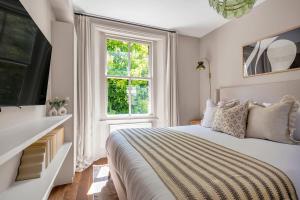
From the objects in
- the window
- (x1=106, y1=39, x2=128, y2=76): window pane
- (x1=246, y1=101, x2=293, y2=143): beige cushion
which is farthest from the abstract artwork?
(x1=106, y1=39, x2=128, y2=76): window pane

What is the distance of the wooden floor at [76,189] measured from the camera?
1933mm

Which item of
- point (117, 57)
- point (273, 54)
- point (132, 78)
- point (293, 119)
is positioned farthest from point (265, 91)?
point (117, 57)

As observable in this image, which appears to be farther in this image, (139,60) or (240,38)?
(139,60)

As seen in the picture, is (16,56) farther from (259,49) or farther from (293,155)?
(259,49)

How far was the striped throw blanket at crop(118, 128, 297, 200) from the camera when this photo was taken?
809 millimetres

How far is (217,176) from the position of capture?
901 mm

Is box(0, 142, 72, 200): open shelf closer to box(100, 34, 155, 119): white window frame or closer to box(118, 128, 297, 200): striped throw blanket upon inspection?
box(118, 128, 297, 200): striped throw blanket

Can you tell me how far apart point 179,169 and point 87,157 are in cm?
229

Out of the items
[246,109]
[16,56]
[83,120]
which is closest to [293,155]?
[246,109]

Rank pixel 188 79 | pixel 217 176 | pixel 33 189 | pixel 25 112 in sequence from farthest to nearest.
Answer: pixel 188 79 → pixel 25 112 → pixel 33 189 → pixel 217 176

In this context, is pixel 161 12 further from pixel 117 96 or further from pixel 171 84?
pixel 117 96

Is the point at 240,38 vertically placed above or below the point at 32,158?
above

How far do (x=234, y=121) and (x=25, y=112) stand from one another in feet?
7.18

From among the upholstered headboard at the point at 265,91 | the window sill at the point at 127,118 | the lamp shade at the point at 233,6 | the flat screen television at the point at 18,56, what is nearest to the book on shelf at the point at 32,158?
the flat screen television at the point at 18,56
